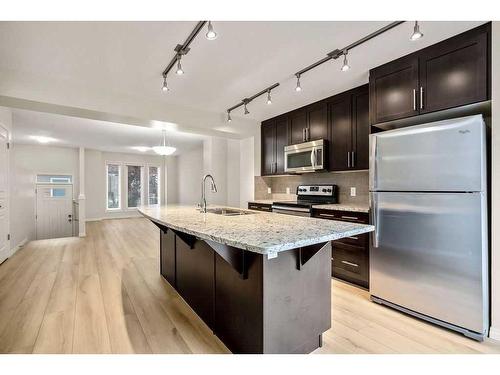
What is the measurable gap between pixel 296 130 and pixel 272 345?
122 inches

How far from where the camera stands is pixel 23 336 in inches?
72.9

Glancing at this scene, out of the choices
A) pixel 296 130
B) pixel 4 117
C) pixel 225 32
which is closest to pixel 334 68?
pixel 225 32

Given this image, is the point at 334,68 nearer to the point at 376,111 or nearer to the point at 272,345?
the point at 376,111

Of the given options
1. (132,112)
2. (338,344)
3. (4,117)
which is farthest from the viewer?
(4,117)

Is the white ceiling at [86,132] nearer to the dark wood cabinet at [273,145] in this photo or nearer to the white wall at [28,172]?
the white wall at [28,172]

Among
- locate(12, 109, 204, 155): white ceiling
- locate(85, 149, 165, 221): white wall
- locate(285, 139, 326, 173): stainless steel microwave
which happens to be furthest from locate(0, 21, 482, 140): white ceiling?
locate(85, 149, 165, 221): white wall

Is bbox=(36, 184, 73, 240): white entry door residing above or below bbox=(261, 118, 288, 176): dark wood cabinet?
below

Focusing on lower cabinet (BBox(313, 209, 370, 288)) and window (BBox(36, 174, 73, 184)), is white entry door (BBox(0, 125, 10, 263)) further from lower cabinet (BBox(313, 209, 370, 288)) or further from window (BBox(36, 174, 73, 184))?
lower cabinet (BBox(313, 209, 370, 288))

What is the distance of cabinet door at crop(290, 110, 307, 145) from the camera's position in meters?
3.72

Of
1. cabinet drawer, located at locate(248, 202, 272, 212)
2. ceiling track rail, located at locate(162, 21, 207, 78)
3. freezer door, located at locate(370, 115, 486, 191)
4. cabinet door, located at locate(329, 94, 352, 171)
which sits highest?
ceiling track rail, located at locate(162, 21, 207, 78)

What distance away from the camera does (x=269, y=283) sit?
1.40 m

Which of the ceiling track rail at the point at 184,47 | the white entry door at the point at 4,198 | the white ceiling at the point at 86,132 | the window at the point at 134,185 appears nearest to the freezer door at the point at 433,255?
the ceiling track rail at the point at 184,47

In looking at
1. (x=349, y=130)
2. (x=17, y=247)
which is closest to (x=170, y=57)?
(x=349, y=130)

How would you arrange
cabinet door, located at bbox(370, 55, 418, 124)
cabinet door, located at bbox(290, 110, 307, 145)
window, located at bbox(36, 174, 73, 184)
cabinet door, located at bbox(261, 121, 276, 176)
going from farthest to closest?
1. window, located at bbox(36, 174, 73, 184)
2. cabinet door, located at bbox(261, 121, 276, 176)
3. cabinet door, located at bbox(290, 110, 307, 145)
4. cabinet door, located at bbox(370, 55, 418, 124)
